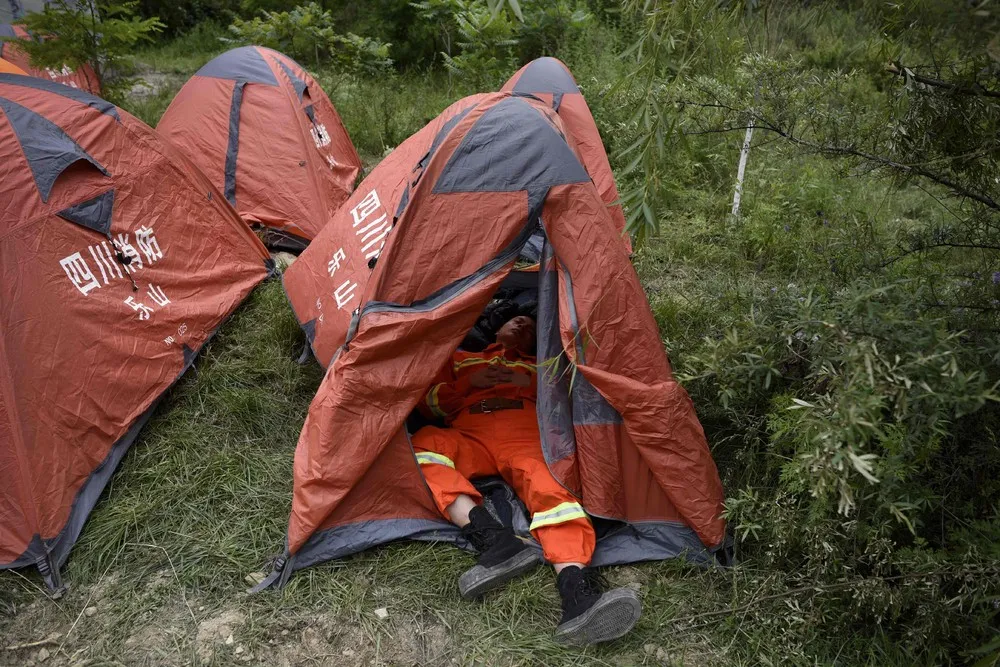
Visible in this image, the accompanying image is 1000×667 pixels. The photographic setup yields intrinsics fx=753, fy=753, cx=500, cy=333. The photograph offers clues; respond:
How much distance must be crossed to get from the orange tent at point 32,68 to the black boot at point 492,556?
373 cm

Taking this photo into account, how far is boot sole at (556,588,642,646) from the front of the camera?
7.70ft

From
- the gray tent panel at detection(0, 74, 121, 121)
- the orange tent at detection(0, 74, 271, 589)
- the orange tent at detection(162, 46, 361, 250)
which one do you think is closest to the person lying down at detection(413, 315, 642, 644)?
the orange tent at detection(0, 74, 271, 589)

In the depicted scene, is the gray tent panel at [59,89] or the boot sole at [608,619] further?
the gray tent panel at [59,89]

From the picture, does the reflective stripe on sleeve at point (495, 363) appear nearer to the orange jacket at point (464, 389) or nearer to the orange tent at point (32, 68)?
the orange jacket at point (464, 389)

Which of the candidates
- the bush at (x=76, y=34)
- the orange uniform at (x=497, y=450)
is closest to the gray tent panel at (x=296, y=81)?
the bush at (x=76, y=34)

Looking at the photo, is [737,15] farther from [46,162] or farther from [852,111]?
[46,162]

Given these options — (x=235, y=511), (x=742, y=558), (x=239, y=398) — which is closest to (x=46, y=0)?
(x=239, y=398)

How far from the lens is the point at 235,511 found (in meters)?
2.88

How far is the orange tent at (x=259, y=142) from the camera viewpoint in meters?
4.71

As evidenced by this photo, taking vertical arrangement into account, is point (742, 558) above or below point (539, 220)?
below

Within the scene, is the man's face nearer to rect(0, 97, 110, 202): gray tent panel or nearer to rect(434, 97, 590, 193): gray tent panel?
rect(434, 97, 590, 193): gray tent panel

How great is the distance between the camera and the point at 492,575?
2527 mm

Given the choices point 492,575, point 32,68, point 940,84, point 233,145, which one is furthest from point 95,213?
point 940,84

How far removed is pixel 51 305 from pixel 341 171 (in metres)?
2.64
